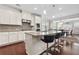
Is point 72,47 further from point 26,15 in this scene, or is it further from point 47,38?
point 26,15

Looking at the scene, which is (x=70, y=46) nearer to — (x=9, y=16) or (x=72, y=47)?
(x=72, y=47)

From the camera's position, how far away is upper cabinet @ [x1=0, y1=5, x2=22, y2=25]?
1619mm

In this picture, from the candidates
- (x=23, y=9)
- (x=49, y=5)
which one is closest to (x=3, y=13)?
(x=23, y=9)

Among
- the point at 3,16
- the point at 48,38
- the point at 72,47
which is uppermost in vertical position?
the point at 3,16

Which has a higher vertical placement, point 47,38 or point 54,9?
point 54,9

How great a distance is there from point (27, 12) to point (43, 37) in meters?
0.56

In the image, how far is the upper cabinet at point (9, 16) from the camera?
1.62 meters

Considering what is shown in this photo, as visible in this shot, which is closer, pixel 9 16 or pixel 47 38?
pixel 9 16

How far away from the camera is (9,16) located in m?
1.66

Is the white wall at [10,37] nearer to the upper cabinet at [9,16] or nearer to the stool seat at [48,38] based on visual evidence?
the upper cabinet at [9,16]

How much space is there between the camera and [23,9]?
173 centimetres

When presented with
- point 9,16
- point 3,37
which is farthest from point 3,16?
point 3,37

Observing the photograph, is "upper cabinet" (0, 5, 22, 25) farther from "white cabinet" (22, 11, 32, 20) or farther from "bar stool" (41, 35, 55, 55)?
"bar stool" (41, 35, 55, 55)
